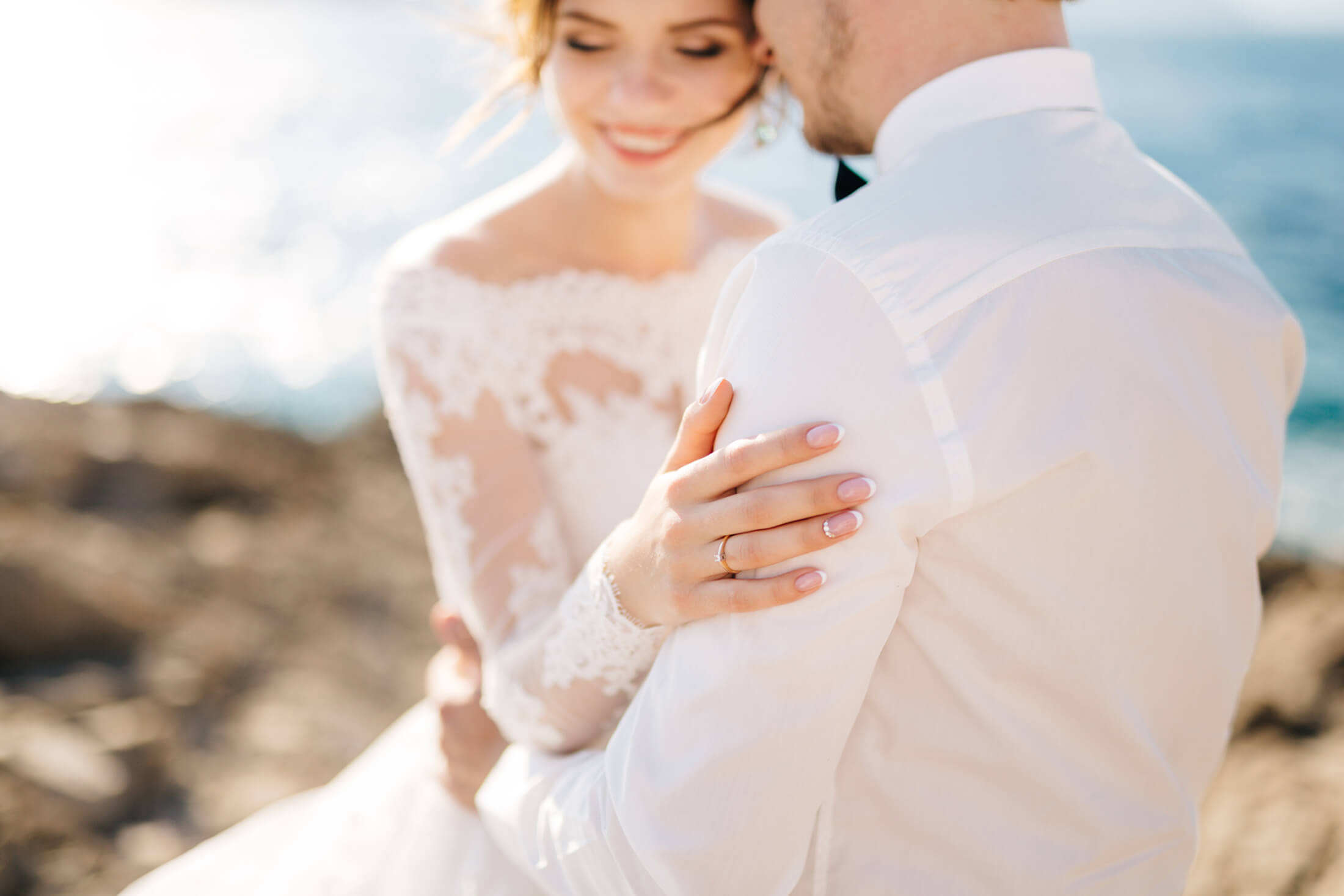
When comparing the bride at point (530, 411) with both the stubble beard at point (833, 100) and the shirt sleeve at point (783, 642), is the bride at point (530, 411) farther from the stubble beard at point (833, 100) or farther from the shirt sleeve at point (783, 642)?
the stubble beard at point (833, 100)

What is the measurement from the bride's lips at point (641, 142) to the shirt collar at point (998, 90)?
3.02 feet

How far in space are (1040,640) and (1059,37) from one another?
0.84m

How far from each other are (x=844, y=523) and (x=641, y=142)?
1388mm

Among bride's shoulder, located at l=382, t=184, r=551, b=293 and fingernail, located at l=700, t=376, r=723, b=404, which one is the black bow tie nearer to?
fingernail, located at l=700, t=376, r=723, b=404

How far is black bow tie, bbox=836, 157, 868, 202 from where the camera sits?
1.60 meters

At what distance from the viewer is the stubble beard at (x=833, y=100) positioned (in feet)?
4.68

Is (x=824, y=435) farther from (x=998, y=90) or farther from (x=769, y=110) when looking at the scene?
(x=769, y=110)

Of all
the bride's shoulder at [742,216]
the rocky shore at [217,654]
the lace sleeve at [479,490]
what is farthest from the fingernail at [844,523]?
the rocky shore at [217,654]

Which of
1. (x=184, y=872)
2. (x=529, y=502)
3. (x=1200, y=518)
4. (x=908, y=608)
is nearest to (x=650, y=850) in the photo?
(x=908, y=608)

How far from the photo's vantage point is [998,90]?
4.36ft

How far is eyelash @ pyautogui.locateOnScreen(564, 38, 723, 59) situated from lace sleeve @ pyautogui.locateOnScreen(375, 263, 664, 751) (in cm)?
60

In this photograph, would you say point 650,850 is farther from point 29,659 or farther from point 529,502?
point 29,659

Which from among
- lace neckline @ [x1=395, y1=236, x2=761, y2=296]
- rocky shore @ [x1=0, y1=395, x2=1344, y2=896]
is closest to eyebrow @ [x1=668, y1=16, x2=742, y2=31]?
lace neckline @ [x1=395, y1=236, x2=761, y2=296]

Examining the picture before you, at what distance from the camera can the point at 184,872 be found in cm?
213
